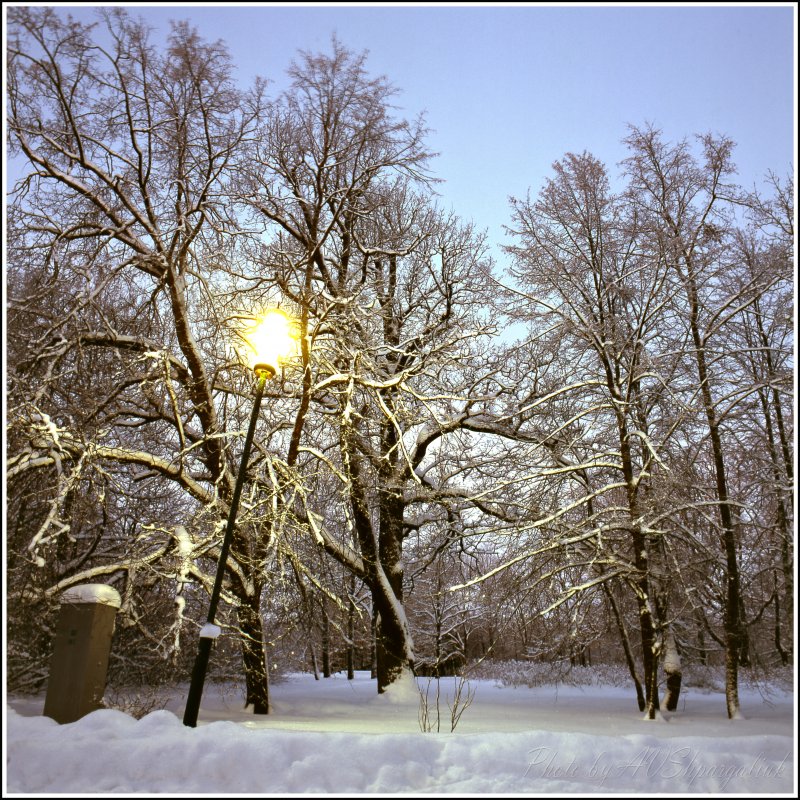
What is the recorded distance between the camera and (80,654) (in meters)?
7.48

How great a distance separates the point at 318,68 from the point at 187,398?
6603mm

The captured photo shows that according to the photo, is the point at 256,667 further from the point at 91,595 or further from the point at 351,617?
the point at 91,595

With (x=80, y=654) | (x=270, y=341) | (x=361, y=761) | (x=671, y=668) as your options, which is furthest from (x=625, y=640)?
(x=80, y=654)

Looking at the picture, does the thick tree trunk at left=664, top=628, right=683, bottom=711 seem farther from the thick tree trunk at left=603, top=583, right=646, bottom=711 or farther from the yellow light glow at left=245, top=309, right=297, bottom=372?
the yellow light glow at left=245, top=309, right=297, bottom=372

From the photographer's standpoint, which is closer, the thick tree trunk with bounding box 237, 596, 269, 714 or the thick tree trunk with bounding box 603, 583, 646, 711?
the thick tree trunk with bounding box 237, 596, 269, 714

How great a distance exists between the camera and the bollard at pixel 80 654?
7.29m

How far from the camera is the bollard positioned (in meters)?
7.29

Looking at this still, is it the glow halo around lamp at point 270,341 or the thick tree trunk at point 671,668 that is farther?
the thick tree trunk at point 671,668

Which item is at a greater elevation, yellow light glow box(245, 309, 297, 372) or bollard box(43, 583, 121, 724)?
yellow light glow box(245, 309, 297, 372)

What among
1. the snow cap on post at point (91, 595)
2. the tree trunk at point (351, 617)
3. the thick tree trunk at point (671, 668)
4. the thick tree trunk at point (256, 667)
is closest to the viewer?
the snow cap on post at point (91, 595)

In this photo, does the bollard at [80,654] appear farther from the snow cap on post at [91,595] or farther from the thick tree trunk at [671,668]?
the thick tree trunk at [671,668]

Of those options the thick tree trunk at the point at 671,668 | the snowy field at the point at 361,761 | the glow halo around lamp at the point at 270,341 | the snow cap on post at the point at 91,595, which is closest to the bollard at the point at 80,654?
the snow cap on post at the point at 91,595

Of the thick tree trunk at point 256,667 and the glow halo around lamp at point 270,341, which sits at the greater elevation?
the glow halo around lamp at point 270,341

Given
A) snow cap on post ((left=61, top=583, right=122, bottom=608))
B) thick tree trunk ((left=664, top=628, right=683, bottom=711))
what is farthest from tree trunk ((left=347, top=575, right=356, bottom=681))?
thick tree trunk ((left=664, top=628, right=683, bottom=711))
